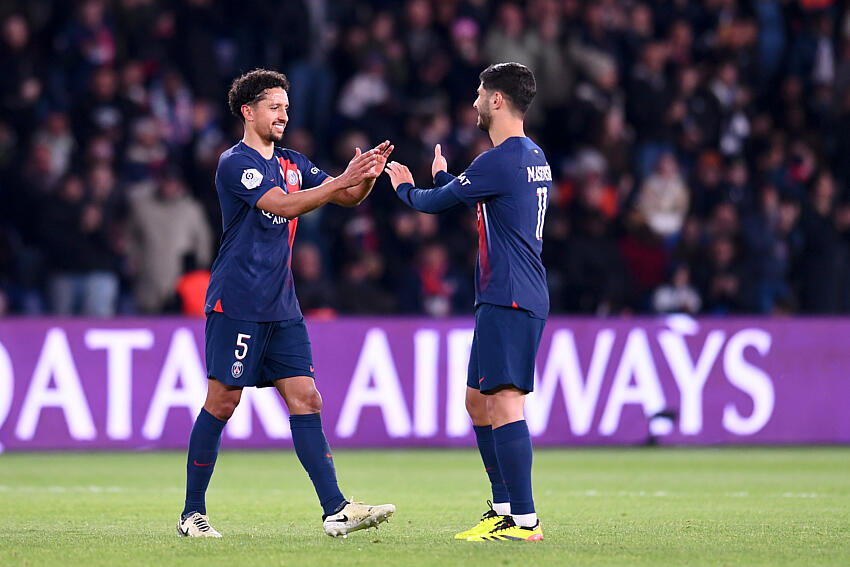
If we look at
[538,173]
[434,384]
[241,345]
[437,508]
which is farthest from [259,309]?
[434,384]

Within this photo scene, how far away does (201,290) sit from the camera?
47.5ft

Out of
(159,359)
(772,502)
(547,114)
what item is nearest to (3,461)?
(159,359)

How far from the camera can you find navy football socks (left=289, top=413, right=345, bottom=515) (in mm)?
7035

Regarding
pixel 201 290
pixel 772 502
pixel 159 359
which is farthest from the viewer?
pixel 201 290

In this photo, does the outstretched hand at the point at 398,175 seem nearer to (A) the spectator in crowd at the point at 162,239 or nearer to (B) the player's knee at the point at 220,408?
(B) the player's knee at the point at 220,408

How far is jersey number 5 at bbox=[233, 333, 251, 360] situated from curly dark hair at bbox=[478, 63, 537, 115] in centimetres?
170

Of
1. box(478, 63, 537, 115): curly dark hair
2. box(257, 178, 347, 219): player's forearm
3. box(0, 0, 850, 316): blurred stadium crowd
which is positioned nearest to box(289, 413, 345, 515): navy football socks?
box(257, 178, 347, 219): player's forearm

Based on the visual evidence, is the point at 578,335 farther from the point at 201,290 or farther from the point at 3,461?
the point at 3,461

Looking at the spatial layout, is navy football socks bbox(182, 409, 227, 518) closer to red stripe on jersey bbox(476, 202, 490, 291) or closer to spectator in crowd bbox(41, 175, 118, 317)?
red stripe on jersey bbox(476, 202, 490, 291)

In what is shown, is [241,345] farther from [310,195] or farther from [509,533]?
[509,533]

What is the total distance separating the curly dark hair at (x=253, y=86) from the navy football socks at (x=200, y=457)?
155 cm

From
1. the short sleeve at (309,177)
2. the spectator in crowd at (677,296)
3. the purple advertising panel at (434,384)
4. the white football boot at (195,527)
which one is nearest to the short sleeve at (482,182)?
the short sleeve at (309,177)

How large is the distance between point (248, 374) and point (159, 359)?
6519 mm

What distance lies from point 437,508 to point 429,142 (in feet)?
25.5
